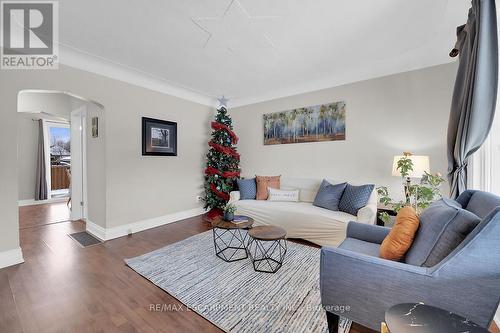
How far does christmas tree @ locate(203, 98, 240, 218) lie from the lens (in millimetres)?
4328

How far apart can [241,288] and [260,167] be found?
2866 mm

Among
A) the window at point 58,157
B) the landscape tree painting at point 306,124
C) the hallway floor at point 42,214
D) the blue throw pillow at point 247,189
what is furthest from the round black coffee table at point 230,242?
the window at point 58,157

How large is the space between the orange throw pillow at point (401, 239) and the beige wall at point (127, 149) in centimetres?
355

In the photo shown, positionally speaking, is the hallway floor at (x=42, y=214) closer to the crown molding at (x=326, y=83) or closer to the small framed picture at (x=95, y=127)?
the small framed picture at (x=95, y=127)

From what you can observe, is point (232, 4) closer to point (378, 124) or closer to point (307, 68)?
point (307, 68)

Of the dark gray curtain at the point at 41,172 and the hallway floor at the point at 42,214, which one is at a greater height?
the dark gray curtain at the point at 41,172

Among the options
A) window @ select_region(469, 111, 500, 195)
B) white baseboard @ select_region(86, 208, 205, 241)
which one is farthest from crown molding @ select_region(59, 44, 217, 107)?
window @ select_region(469, 111, 500, 195)

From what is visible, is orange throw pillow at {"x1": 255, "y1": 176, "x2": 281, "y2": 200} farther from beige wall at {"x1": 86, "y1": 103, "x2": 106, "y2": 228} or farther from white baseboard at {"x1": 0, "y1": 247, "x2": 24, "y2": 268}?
white baseboard at {"x1": 0, "y1": 247, "x2": 24, "y2": 268}

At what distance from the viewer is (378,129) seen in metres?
3.26

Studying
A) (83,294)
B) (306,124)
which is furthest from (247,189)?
(83,294)

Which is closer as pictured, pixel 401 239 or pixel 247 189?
pixel 401 239

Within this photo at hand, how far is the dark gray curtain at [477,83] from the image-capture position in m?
1.58

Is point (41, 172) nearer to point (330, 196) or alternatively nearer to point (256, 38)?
point (256, 38)

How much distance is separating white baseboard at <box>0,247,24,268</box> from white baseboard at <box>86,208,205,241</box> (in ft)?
2.85
